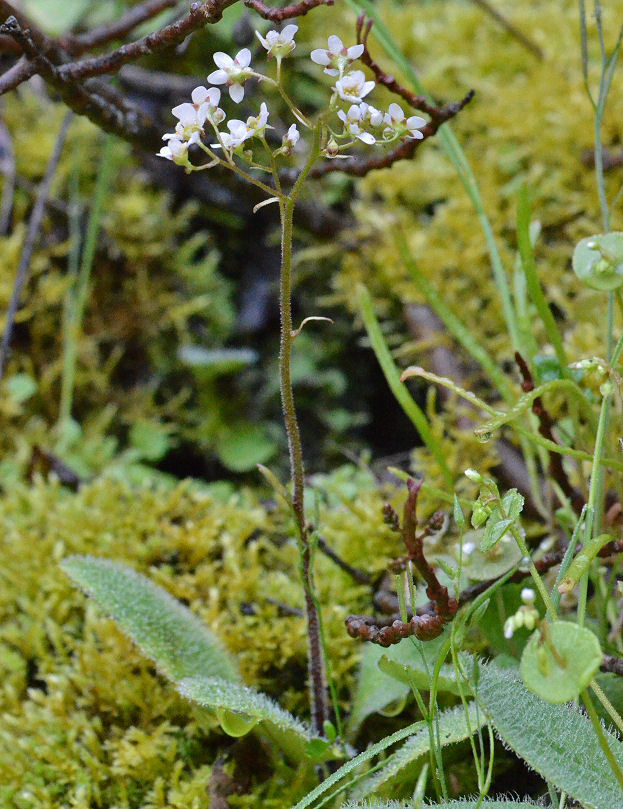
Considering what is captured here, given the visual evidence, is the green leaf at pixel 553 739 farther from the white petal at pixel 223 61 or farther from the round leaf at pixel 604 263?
the white petal at pixel 223 61

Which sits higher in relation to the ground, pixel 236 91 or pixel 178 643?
pixel 236 91

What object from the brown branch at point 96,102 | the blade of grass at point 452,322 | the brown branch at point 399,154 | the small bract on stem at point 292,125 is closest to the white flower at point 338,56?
the small bract on stem at point 292,125

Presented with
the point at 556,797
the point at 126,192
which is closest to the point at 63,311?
the point at 126,192

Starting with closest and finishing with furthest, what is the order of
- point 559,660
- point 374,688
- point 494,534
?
point 559,660
point 494,534
point 374,688

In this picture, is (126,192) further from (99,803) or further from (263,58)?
(99,803)

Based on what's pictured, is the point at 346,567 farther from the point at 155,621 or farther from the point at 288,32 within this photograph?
the point at 288,32

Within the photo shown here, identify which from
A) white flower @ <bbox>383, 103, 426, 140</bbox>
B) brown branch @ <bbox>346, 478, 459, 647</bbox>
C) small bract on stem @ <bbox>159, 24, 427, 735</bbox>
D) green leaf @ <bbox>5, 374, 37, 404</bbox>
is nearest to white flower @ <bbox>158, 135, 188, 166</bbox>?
small bract on stem @ <bbox>159, 24, 427, 735</bbox>

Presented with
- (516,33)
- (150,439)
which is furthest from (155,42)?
(516,33)
